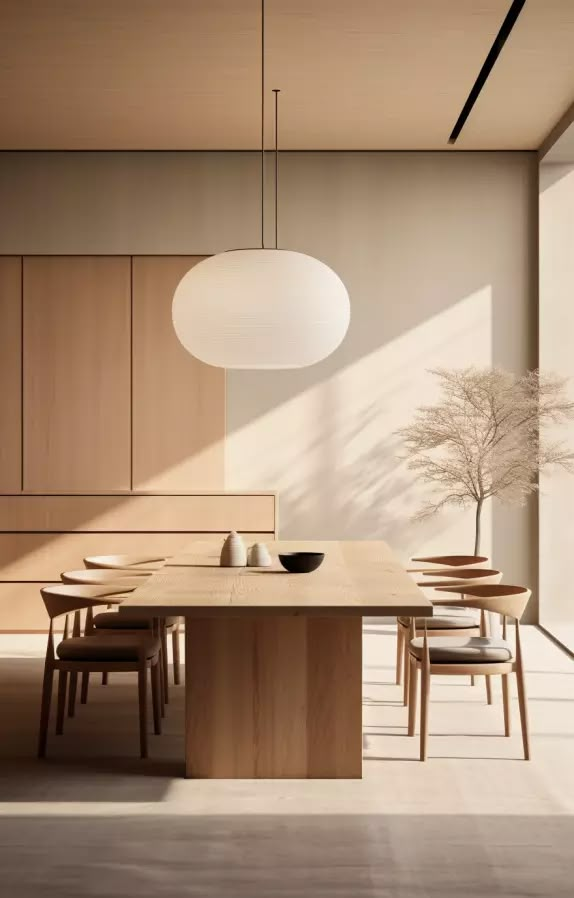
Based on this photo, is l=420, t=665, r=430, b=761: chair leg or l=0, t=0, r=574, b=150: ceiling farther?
l=0, t=0, r=574, b=150: ceiling

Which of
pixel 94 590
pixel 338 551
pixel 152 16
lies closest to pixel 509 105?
pixel 152 16

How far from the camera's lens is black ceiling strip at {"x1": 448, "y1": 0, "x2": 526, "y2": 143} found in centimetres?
571

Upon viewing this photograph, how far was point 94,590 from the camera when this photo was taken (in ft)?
16.2

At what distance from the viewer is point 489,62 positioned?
21.4 feet

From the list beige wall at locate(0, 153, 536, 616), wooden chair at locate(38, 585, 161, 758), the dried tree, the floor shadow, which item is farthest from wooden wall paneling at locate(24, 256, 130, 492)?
the floor shadow

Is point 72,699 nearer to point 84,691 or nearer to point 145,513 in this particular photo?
point 84,691

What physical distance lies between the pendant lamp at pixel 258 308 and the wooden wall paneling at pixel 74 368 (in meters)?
3.33

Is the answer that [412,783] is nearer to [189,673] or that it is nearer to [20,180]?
[189,673]

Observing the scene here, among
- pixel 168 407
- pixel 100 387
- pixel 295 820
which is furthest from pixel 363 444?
pixel 295 820

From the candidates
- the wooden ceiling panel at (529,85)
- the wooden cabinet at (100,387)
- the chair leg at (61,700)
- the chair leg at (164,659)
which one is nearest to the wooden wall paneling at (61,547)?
the wooden cabinet at (100,387)

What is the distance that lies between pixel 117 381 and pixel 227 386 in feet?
2.83

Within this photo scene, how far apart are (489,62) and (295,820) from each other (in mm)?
4786

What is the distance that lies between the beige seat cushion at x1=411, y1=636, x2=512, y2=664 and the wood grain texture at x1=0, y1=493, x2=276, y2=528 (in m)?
3.20

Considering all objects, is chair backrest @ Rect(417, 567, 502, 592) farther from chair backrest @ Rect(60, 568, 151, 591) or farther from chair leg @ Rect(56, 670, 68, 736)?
chair leg @ Rect(56, 670, 68, 736)
